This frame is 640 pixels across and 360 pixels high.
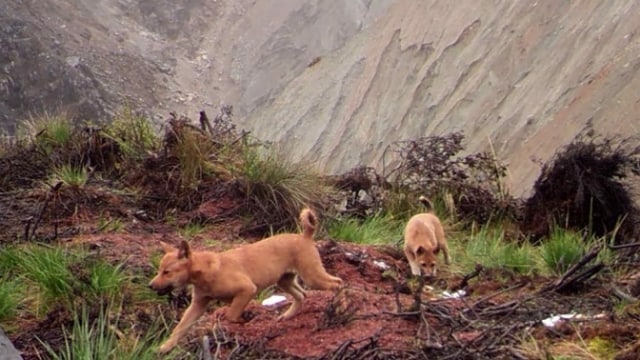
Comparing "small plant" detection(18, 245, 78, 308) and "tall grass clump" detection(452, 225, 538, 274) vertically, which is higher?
"tall grass clump" detection(452, 225, 538, 274)

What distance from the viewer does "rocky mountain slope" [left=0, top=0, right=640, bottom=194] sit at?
21.0m

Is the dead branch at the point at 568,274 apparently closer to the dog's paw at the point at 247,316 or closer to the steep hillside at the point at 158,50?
the dog's paw at the point at 247,316

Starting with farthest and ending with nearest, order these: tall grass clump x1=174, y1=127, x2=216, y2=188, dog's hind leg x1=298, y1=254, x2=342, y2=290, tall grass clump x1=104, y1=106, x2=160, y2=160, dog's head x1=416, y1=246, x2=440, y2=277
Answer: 1. tall grass clump x1=104, y1=106, x2=160, y2=160
2. tall grass clump x1=174, y1=127, x2=216, y2=188
3. dog's head x1=416, y1=246, x2=440, y2=277
4. dog's hind leg x1=298, y1=254, x2=342, y2=290

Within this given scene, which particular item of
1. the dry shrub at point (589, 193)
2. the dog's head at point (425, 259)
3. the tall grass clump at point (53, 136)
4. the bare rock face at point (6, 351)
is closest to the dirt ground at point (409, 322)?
the dog's head at point (425, 259)

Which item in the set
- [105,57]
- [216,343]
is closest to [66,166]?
[216,343]

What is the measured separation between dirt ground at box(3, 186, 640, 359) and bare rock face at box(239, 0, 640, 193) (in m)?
8.15

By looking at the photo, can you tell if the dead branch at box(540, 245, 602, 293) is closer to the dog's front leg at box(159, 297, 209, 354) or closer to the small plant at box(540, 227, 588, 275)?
the small plant at box(540, 227, 588, 275)

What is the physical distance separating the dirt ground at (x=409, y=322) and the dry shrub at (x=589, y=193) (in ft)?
9.79

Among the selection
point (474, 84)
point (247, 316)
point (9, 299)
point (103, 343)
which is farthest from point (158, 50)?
point (103, 343)

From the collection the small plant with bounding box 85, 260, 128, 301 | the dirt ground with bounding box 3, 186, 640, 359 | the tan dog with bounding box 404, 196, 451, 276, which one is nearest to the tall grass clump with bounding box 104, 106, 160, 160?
the tan dog with bounding box 404, 196, 451, 276

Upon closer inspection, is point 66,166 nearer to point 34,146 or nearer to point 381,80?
point 34,146

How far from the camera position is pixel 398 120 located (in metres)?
25.7

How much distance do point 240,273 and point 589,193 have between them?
5649 mm

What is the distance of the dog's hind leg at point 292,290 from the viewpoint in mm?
7820
